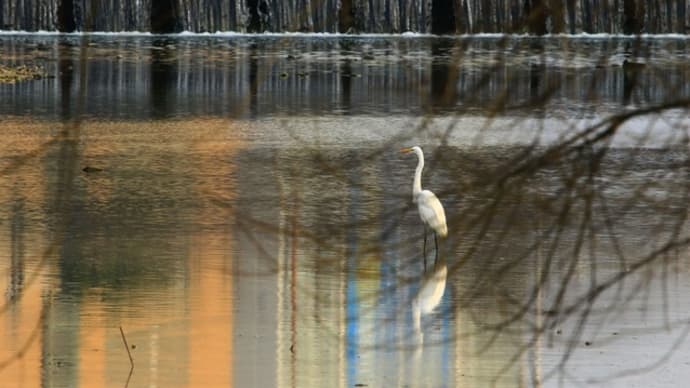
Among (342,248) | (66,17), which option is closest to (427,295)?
(342,248)

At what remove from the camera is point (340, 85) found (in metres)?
30.1

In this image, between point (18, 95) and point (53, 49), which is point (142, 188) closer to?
point (18, 95)

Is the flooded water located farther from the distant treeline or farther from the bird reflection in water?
the distant treeline

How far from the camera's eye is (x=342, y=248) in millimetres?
12453

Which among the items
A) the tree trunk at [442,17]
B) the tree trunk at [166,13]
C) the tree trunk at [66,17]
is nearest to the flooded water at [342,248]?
the tree trunk at [166,13]

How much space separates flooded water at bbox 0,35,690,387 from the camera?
5723 mm

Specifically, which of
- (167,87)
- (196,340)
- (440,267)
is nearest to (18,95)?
(167,87)

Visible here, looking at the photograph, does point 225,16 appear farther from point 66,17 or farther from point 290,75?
point 290,75

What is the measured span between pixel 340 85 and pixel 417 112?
5.39 meters

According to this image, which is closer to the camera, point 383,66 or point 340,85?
point 340,85

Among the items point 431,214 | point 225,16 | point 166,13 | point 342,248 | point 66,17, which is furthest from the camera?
point 66,17

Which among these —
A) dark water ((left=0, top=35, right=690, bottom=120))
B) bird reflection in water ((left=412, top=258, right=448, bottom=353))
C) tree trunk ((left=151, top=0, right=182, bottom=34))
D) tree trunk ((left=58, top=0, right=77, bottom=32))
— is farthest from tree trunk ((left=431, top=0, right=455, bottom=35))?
bird reflection in water ((left=412, top=258, right=448, bottom=353))

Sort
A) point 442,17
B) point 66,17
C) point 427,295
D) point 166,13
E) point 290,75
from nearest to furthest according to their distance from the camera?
1. point 427,295
2. point 290,75
3. point 166,13
4. point 66,17
5. point 442,17

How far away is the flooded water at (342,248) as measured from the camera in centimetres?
572
